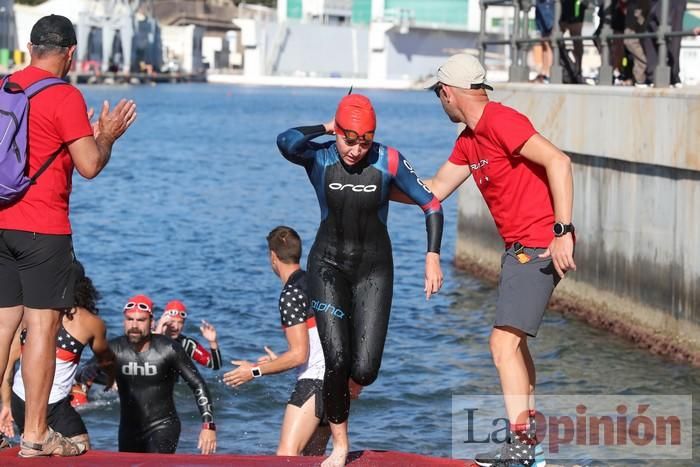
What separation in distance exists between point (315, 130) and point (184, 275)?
58.4 feet

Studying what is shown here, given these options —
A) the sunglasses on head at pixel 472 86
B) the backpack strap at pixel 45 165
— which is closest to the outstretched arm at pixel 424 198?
the sunglasses on head at pixel 472 86

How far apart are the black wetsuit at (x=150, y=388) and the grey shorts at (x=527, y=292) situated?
291 cm

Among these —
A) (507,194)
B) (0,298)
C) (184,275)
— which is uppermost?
(507,194)

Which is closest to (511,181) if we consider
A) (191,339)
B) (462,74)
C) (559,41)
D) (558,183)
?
(558,183)

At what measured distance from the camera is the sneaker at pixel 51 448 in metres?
7.52

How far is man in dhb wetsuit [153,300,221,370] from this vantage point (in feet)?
33.0

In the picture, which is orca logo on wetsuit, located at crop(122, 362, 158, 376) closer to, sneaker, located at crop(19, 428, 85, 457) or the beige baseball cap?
sneaker, located at crop(19, 428, 85, 457)

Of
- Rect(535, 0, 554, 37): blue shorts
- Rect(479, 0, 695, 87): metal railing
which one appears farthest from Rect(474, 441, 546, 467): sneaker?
Rect(535, 0, 554, 37): blue shorts

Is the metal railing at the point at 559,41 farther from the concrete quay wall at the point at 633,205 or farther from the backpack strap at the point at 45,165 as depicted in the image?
the backpack strap at the point at 45,165

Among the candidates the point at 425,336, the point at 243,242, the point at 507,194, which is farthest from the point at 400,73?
the point at 507,194

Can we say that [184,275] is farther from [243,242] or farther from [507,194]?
[507,194]

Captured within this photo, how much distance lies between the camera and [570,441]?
11.7 m

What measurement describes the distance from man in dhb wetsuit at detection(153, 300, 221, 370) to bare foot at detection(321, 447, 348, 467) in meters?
2.68

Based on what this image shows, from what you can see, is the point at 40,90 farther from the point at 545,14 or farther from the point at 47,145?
the point at 545,14
